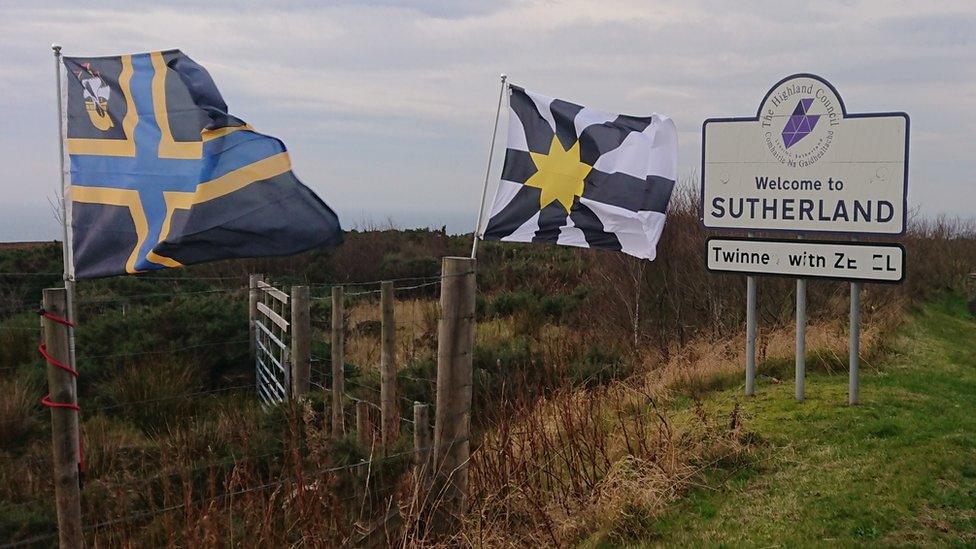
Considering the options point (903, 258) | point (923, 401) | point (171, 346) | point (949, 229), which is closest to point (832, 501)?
point (903, 258)

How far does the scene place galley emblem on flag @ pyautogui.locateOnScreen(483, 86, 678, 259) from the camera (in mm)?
9938

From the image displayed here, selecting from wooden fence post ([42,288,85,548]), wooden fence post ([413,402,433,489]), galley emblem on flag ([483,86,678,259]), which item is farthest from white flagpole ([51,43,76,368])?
galley emblem on flag ([483,86,678,259])

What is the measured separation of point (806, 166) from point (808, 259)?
2.86 ft

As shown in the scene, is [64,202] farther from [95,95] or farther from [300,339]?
[300,339]

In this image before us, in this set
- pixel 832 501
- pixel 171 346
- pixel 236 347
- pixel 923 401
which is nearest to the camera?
A: pixel 832 501

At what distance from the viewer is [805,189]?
8.76 meters

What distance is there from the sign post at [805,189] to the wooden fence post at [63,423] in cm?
634

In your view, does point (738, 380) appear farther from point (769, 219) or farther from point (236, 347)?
point (236, 347)

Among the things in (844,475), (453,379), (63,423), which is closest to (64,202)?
(63,423)

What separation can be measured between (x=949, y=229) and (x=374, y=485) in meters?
37.5

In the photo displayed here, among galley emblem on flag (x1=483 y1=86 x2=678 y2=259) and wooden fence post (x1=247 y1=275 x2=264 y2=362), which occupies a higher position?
galley emblem on flag (x1=483 y1=86 x2=678 y2=259)

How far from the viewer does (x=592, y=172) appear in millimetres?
10398

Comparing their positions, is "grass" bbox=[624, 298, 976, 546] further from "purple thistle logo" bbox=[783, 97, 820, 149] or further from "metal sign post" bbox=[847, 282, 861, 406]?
"purple thistle logo" bbox=[783, 97, 820, 149]

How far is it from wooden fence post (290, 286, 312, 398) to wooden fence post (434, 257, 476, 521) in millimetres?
4742
